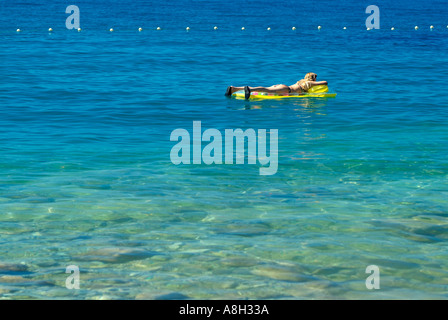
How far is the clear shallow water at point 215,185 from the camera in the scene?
28.6 ft

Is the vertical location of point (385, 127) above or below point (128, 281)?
above

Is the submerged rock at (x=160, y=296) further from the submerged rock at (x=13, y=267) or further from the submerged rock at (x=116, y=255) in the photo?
the submerged rock at (x=13, y=267)

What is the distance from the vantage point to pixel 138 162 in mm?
15742

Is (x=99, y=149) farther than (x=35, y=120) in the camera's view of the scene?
No

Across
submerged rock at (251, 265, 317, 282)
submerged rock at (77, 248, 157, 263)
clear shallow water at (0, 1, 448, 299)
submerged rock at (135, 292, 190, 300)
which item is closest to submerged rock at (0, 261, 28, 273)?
clear shallow water at (0, 1, 448, 299)

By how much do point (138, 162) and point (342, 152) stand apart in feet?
16.8

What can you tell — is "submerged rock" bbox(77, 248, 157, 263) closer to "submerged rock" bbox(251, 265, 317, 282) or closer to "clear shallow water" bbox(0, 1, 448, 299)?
"clear shallow water" bbox(0, 1, 448, 299)

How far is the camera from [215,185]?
44.8ft

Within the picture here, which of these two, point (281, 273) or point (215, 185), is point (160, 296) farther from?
point (215, 185)

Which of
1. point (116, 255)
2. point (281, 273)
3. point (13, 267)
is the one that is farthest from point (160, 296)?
point (13, 267)

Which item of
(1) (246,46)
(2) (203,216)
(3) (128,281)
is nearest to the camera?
(3) (128,281)

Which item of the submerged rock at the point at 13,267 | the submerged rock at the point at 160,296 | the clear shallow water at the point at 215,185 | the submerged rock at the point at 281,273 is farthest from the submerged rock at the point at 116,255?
the submerged rock at the point at 281,273
